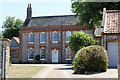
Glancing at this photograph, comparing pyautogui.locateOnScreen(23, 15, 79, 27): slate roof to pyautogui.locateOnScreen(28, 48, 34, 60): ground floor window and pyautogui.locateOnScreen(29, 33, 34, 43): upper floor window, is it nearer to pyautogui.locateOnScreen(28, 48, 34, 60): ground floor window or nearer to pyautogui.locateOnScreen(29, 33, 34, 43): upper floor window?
pyautogui.locateOnScreen(29, 33, 34, 43): upper floor window

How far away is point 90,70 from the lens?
16.2 meters

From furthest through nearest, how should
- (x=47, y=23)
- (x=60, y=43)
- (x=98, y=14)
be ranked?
(x=47, y=23) < (x=60, y=43) < (x=98, y=14)

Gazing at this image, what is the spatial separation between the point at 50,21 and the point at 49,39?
426cm

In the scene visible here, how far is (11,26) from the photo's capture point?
57.0 metres

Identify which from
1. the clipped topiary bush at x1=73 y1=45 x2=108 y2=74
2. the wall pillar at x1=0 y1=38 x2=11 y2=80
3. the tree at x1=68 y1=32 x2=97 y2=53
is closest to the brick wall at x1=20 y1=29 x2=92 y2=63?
the tree at x1=68 y1=32 x2=97 y2=53

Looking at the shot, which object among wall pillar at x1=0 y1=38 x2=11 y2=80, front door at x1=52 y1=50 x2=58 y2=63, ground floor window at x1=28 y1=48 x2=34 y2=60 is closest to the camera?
wall pillar at x1=0 y1=38 x2=11 y2=80

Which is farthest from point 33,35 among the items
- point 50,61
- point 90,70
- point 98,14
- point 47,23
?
point 90,70

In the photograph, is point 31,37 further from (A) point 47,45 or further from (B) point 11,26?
(B) point 11,26

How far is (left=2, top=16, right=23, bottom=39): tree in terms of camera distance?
55.2 meters

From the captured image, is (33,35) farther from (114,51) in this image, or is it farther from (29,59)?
(114,51)

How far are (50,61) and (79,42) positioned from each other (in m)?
17.0

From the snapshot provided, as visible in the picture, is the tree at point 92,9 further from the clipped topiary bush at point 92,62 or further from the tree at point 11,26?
the tree at point 11,26

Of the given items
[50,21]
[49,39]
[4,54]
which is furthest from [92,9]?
[4,54]

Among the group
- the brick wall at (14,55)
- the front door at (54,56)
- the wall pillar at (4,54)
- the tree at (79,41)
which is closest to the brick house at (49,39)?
the front door at (54,56)
